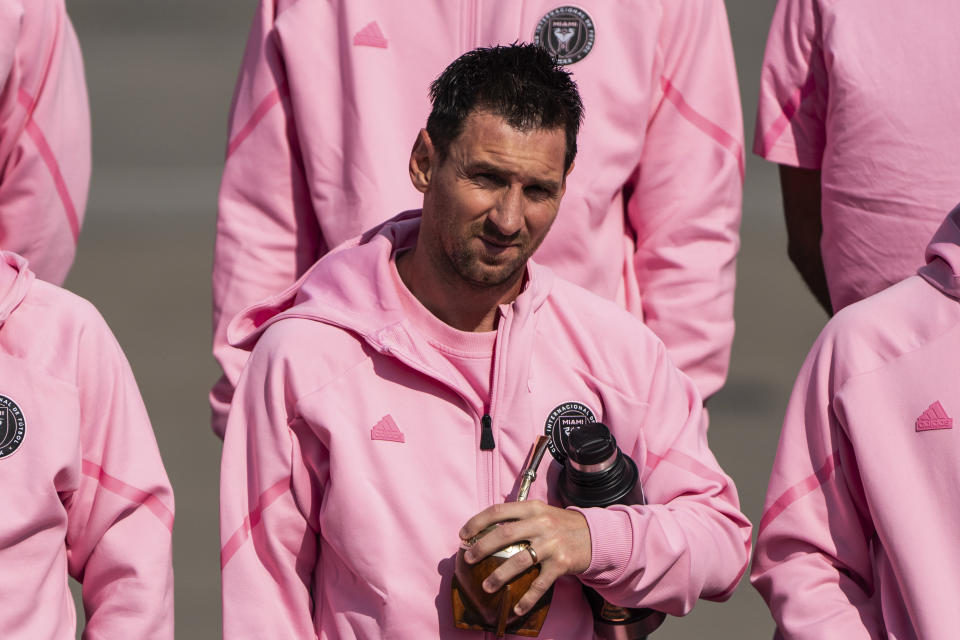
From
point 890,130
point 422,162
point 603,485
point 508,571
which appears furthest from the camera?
point 890,130

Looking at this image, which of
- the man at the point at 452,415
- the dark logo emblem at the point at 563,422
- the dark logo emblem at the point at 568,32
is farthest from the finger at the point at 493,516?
the dark logo emblem at the point at 568,32

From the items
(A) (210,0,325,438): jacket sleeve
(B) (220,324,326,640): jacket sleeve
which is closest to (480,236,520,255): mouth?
(B) (220,324,326,640): jacket sleeve

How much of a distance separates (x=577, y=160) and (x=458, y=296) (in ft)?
2.27

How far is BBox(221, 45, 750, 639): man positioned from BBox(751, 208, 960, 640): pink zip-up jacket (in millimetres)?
116

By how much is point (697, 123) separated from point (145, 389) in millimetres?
3388

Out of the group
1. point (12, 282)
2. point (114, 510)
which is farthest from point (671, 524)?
point (12, 282)

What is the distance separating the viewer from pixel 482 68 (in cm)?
322

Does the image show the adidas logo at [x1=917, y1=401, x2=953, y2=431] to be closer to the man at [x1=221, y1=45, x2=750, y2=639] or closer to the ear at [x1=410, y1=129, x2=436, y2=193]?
the man at [x1=221, y1=45, x2=750, y2=639]

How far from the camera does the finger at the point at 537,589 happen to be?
293cm

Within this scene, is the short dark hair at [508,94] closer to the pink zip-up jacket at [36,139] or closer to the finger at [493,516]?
the finger at [493,516]

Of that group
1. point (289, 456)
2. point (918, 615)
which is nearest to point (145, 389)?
point (289, 456)

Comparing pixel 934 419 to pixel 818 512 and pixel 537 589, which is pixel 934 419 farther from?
pixel 537 589

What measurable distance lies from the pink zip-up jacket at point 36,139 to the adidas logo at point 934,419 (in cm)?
184

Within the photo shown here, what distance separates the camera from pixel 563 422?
125 inches
